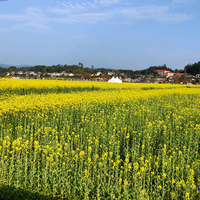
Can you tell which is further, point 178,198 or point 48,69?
point 48,69

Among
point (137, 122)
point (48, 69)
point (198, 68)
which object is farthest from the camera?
point (48, 69)

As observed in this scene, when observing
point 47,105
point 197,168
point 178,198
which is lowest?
point 178,198

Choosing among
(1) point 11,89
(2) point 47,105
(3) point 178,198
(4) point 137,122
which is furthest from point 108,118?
(1) point 11,89

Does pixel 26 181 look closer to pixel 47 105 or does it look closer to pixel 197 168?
pixel 197 168

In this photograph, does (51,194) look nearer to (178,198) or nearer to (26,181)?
(26,181)

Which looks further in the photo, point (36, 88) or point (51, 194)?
point (36, 88)

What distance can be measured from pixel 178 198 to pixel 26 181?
3425 millimetres

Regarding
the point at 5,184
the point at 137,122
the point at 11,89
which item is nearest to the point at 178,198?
the point at 5,184

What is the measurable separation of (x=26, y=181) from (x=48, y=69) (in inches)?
6178

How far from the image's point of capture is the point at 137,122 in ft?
30.7

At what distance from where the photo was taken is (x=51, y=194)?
445cm

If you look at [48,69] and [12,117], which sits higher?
[48,69]

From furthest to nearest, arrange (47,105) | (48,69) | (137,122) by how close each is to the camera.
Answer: (48,69) → (47,105) → (137,122)

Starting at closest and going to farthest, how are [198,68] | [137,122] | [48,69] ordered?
[137,122] < [198,68] < [48,69]
